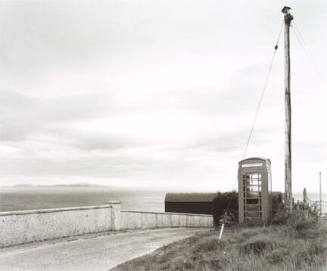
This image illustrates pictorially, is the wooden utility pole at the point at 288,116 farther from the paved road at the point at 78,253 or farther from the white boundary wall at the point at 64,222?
the white boundary wall at the point at 64,222

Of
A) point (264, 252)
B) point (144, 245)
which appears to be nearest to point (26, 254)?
point (144, 245)

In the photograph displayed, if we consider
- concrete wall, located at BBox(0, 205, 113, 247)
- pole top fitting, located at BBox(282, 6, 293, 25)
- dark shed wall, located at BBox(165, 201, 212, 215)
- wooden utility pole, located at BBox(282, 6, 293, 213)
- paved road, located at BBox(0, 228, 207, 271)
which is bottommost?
dark shed wall, located at BBox(165, 201, 212, 215)

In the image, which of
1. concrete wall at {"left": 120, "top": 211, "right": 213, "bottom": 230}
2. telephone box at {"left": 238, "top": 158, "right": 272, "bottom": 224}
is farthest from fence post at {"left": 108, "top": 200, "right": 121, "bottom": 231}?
telephone box at {"left": 238, "top": 158, "right": 272, "bottom": 224}

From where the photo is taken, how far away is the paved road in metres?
8.24

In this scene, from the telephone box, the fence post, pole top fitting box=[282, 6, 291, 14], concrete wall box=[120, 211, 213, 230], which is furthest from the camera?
concrete wall box=[120, 211, 213, 230]

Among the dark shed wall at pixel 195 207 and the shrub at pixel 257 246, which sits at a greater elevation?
the shrub at pixel 257 246

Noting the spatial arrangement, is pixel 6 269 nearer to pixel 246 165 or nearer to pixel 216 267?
pixel 216 267

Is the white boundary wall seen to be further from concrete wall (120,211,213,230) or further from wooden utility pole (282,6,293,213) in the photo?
wooden utility pole (282,6,293,213)

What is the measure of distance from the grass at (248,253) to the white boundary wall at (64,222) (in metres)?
4.33

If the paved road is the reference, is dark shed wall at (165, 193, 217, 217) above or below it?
below

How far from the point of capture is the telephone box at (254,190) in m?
12.8

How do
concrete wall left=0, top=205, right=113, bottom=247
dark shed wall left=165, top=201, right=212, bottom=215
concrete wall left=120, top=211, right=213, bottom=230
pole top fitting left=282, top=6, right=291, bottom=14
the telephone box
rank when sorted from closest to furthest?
concrete wall left=0, top=205, right=113, bottom=247
the telephone box
pole top fitting left=282, top=6, right=291, bottom=14
concrete wall left=120, top=211, right=213, bottom=230
dark shed wall left=165, top=201, right=212, bottom=215

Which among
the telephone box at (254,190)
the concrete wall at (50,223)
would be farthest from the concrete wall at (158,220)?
the telephone box at (254,190)

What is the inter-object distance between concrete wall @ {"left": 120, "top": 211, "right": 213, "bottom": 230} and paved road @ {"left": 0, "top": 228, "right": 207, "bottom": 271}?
2.98 m
